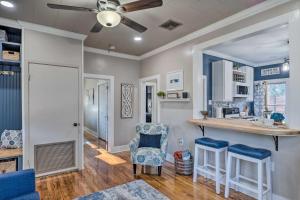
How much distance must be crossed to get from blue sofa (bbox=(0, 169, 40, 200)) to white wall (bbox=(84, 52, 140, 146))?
3.01m

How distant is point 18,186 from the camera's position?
169cm

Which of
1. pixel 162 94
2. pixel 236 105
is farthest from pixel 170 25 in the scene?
pixel 236 105

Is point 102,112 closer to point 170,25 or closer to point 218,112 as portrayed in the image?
point 218,112

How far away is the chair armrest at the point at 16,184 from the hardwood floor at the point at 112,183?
90 centimetres

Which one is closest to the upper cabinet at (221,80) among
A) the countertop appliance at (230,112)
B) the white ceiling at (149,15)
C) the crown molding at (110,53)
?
the countertop appliance at (230,112)

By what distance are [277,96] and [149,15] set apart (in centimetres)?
520

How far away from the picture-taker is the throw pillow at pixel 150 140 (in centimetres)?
346

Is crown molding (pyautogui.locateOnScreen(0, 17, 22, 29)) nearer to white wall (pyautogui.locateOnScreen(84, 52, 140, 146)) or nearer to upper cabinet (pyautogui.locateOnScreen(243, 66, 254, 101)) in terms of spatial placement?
white wall (pyautogui.locateOnScreen(84, 52, 140, 146))

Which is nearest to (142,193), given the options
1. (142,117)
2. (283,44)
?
(142,117)

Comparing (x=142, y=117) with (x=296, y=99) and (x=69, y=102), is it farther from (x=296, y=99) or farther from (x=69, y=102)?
(x=296, y=99)

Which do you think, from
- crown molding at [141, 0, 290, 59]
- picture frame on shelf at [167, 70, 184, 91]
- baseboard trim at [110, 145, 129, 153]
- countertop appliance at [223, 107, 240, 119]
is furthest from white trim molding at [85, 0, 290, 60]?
baseboard trim at [110, 145, 129, 153]

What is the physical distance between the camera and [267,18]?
7.78 feet

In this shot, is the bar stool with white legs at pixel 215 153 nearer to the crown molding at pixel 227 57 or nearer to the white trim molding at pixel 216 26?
the white trim molding at pixel 216 26

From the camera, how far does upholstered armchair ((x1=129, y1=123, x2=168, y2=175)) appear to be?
3143 millimetres
